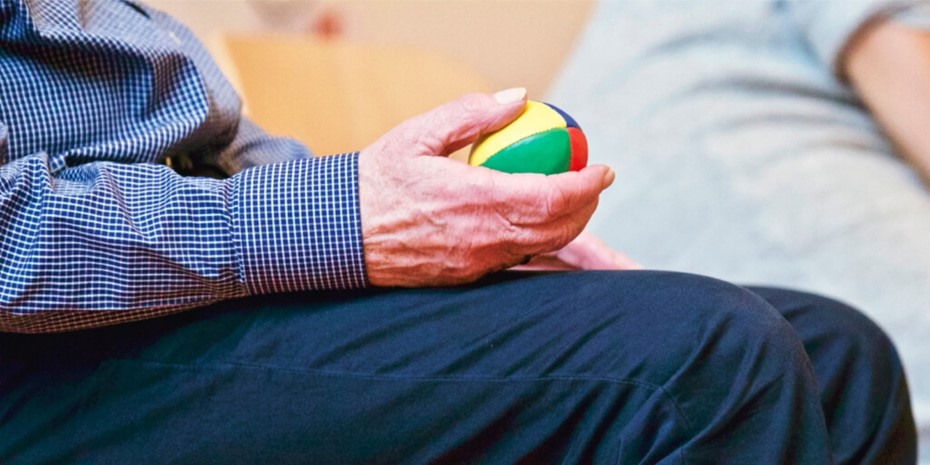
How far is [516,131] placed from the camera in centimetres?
68

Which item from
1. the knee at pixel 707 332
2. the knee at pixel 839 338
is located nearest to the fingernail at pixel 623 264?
the knee at pixel 839 338

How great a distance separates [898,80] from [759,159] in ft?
0.72

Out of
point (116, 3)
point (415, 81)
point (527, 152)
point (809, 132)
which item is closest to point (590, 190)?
point (527, 152)

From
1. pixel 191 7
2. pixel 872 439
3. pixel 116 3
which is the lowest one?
pixel 191 7

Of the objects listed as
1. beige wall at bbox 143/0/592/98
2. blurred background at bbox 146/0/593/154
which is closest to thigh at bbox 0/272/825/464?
blurred background at bbox 146/0/593/154

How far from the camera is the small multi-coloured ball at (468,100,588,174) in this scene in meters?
0.68

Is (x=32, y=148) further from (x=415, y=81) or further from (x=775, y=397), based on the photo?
(x=415, y=81)

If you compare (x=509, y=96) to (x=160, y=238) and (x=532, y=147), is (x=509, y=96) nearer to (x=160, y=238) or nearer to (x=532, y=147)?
(x=532, y=147)

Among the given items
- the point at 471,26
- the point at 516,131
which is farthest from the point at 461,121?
the point at 471,26

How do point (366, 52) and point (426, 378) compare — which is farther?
point (366, 52)

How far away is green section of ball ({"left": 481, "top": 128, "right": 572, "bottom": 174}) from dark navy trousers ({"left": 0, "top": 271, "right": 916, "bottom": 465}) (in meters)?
0.08

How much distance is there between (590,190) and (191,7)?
1317mm

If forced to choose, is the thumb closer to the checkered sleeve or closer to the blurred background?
the checkered sleeve

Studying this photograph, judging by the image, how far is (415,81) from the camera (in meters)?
1.70
